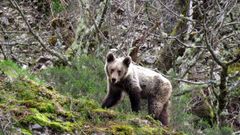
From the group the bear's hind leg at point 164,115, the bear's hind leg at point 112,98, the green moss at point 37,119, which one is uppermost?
the green moss at point 37,119

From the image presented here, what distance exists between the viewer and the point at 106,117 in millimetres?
7117

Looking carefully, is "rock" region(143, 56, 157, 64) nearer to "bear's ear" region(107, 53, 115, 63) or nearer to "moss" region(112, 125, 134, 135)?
"bear's ear" region(107, 53, 115, 63)

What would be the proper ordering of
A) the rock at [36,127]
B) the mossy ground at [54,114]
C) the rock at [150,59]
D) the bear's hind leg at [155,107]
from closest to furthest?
the rock at [36,127] < the mossy ground at [54,114] < the bear's hind leg at [155,107] < the rock at [150,59]

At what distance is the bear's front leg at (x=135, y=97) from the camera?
351 inches

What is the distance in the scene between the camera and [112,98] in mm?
9164

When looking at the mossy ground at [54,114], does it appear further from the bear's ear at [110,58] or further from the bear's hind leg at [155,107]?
the bear's ear at [110,58]

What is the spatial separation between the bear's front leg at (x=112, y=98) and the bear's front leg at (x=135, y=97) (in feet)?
0.76

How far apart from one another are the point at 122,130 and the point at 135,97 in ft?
8.00

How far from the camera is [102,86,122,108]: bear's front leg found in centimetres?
908

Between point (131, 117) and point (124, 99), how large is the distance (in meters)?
2.90

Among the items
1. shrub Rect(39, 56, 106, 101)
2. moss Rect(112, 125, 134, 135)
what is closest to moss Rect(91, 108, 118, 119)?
moss Rect(112, 125, 134, 135)

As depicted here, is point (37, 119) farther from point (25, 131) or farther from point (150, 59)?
point (150, 59)

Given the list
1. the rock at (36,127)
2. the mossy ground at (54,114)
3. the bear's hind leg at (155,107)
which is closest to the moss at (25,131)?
the mossy ground at (54,114)

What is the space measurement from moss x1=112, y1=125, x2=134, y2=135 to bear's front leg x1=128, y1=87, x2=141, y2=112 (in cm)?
214
